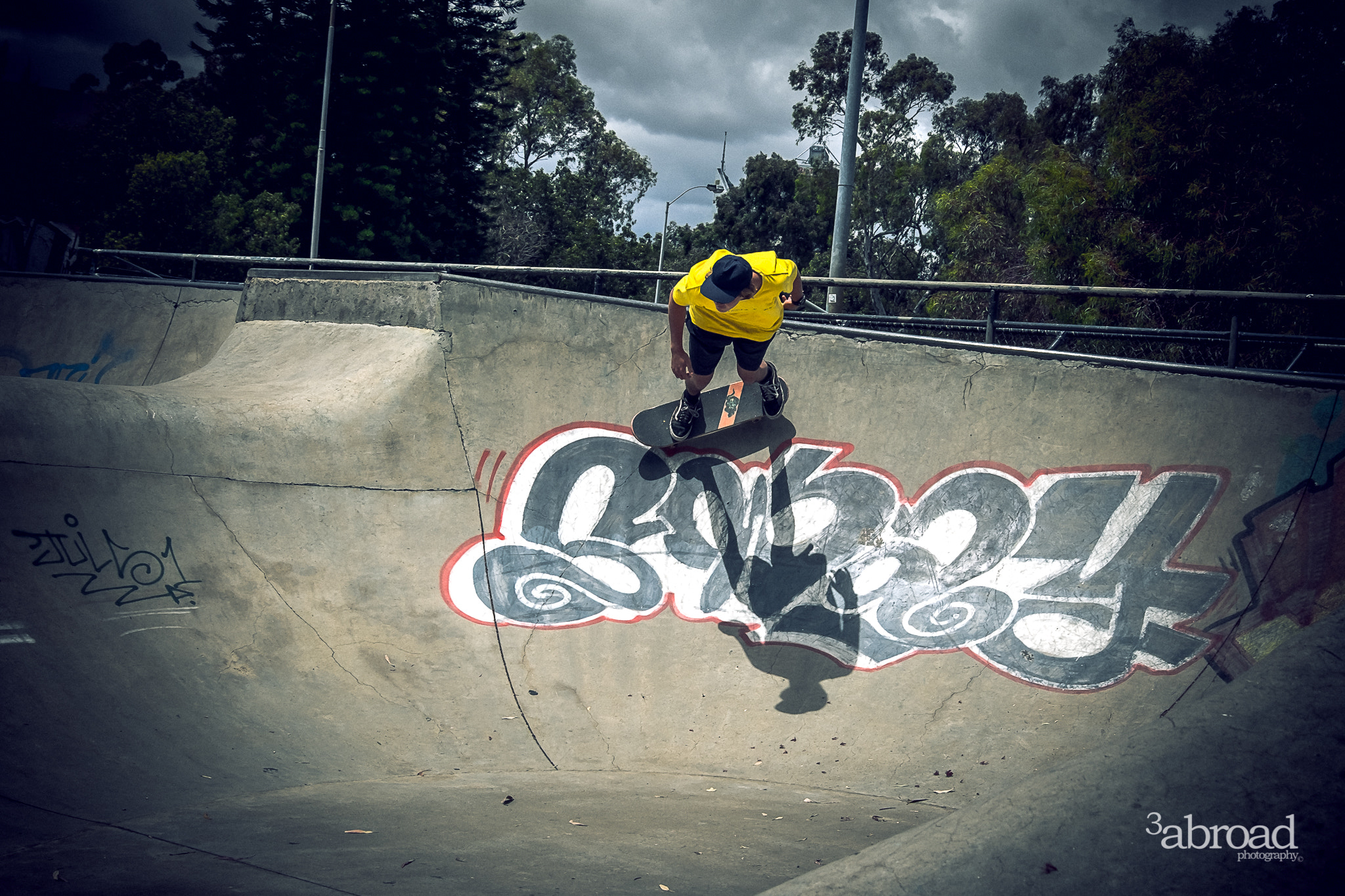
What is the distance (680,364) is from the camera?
5727 mm

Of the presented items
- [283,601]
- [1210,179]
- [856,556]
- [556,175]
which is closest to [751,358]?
[856,556]

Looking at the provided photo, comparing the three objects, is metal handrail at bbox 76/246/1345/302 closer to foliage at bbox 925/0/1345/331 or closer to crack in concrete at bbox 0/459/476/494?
crack in concrete at bbox 0/459/476/494

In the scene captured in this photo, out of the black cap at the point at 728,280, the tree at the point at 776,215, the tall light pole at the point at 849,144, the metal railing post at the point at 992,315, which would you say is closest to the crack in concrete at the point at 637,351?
the black cap at the point at 728,280

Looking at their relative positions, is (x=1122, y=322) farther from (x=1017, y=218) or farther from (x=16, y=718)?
(x=16, y=718)

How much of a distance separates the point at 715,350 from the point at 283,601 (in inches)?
138

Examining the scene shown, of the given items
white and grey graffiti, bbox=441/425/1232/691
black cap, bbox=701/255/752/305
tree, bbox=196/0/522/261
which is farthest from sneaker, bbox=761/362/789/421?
tree, bbox=196/0/522/261

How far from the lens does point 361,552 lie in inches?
233

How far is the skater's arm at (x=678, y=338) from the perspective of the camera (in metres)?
5.43

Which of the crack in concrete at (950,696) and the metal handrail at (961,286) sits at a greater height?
the metal handrail at (961,286)

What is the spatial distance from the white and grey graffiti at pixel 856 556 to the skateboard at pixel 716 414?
0.15 m

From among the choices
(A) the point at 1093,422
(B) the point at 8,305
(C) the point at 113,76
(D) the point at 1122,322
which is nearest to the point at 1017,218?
(D) the point at 1122,322

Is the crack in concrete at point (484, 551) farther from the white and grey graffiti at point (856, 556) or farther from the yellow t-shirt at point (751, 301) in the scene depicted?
the yellow t-shirt at point (751, 301)

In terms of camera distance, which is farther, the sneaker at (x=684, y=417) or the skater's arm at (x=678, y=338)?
the sneaker at (x=684, y=417)

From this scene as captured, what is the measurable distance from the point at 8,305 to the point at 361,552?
1053cm
